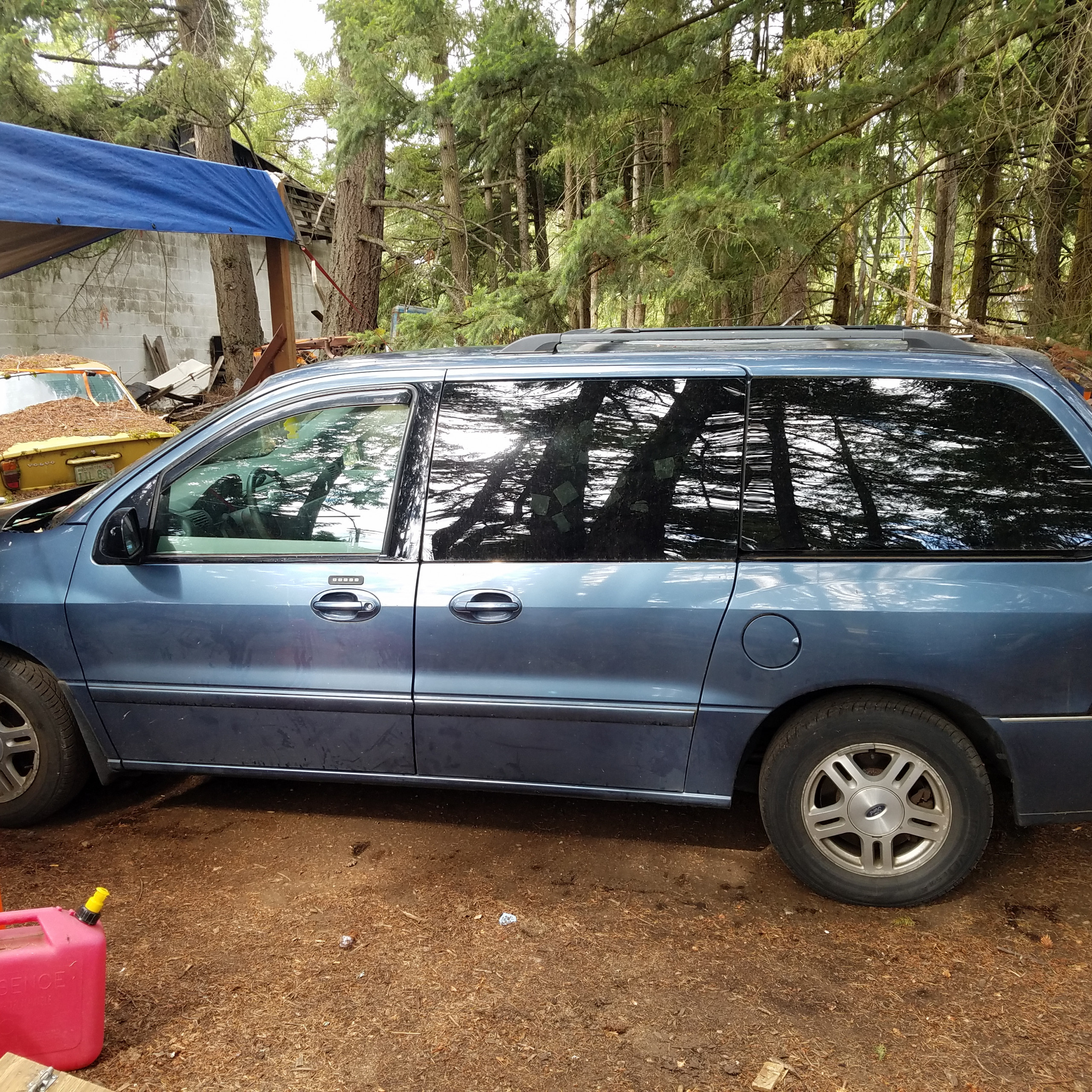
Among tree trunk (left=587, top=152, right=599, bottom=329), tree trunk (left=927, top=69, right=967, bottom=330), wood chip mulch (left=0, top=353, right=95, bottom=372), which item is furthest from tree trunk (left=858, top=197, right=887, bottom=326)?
wood chip mulch (left=0, top=353, right=95, bottom=372)

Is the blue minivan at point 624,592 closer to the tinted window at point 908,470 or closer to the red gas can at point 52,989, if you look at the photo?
the tinted window at point 908,470

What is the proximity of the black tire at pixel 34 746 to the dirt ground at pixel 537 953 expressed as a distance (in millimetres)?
154

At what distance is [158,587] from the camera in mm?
3254

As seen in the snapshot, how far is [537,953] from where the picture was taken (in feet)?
9.12

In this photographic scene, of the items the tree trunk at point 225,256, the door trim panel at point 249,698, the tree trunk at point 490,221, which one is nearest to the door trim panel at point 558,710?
the door trim panel at point 249,698

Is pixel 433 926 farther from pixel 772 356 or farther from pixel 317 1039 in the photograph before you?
pixel 772 356

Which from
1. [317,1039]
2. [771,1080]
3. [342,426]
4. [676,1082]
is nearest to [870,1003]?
[771,1080]

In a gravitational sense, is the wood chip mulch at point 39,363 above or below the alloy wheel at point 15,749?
above

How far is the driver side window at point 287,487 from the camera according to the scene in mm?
3225

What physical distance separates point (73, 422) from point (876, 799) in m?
8.16

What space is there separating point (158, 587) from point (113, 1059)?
5.04 feet

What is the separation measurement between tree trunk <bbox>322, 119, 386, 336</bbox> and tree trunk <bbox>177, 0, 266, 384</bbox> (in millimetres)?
2247

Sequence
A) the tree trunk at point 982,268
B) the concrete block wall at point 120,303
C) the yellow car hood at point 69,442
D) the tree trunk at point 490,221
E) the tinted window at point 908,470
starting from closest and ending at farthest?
the tinted window at point 908,470 < the yellow car hood at point 69,442 < the tree trunk at point 982,268 < the tree trunk at point 490,221 < the concrete block wall at point 120,303

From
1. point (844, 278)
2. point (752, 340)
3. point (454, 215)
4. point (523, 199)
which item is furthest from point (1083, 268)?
point (523, 199)
